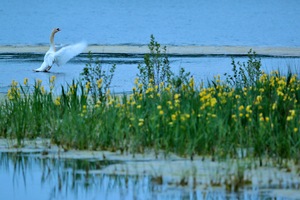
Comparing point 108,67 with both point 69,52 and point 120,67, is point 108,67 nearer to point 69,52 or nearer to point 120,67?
point 120,67

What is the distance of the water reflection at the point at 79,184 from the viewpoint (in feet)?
27.0

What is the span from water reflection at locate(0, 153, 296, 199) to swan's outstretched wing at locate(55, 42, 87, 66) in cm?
1041

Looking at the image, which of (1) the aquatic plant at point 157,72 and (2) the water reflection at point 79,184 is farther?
(1) the aquatic plant at point 157,72

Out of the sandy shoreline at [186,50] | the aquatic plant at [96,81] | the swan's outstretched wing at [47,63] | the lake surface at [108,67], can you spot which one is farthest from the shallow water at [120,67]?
the aquatic plant at [96,81]

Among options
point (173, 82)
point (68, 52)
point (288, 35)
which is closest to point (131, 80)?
point (68, 52)

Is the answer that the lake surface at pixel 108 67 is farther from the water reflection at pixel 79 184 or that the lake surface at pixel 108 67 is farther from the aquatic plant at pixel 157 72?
the aquatic plant at pixel 157 72

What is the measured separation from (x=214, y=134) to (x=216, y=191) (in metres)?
1.36

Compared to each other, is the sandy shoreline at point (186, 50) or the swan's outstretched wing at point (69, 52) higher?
the sandy shoreline at point (186, 50)

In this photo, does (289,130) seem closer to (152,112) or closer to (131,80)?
(152,112)

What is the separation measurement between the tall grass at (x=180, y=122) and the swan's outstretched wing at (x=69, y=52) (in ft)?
28.6

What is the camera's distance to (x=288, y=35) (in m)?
35.9

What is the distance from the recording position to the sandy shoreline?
86.9ft

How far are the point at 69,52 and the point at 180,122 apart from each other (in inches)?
435

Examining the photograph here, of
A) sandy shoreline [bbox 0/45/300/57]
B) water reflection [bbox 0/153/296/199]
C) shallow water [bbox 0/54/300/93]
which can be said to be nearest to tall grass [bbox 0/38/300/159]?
water reflection [bbox 0/153/296/199]
